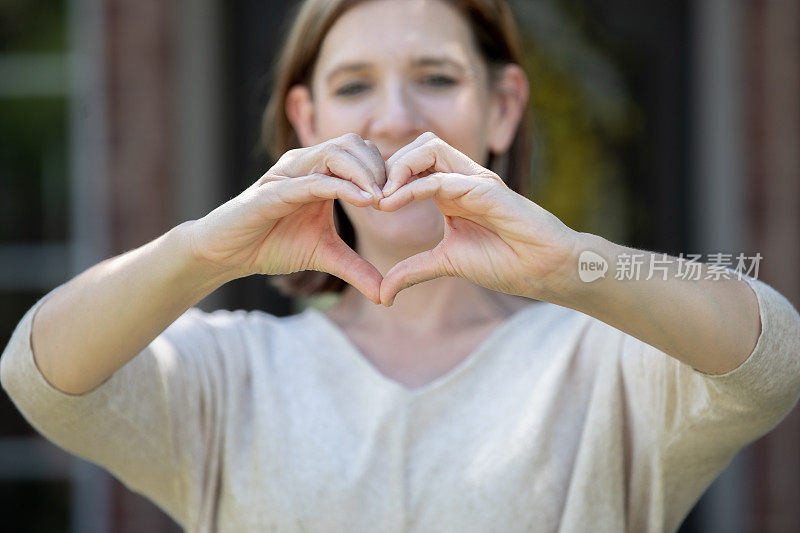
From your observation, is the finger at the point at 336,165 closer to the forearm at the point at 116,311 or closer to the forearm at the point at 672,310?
the forearm at the point at 116,311

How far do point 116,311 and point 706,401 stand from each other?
0.91 metres

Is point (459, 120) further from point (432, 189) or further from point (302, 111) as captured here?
point (432, 189)

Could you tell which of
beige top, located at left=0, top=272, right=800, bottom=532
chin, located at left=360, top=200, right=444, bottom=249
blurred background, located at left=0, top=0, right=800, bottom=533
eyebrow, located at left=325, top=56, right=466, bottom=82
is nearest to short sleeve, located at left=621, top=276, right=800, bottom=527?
beige top, located at left=0, top=272, right=800, bottom=532

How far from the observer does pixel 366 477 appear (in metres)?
1.66

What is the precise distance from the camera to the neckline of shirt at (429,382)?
5.75ft

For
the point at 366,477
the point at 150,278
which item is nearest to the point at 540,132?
the point at 366,477

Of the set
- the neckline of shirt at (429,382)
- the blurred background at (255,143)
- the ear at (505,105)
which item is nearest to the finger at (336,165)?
the neckline of shirt at (429,382)

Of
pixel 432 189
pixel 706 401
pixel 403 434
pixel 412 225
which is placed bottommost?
pixel 403 434

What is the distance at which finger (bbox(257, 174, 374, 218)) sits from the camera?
129cm

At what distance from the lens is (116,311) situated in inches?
55.4

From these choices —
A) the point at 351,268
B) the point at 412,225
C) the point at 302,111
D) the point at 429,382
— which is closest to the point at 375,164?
the point at 351,268

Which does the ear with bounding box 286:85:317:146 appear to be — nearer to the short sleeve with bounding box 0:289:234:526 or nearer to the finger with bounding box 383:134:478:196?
the short sleeve with bounding box 0:289:234:526

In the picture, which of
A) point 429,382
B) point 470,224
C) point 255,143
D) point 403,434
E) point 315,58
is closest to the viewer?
point 470,224

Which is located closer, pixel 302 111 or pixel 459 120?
pixel 459 120
